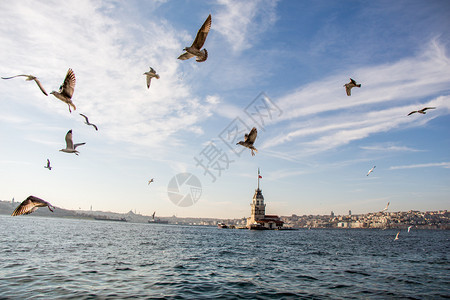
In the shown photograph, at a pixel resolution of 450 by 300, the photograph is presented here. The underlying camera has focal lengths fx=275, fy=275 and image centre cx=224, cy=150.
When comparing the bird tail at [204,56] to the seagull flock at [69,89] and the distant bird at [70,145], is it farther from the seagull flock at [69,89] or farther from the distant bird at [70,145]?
the distant bird at [70,145]

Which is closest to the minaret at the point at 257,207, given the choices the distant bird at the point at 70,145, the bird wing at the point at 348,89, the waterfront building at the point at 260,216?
the waterfront building at the point at 260,216

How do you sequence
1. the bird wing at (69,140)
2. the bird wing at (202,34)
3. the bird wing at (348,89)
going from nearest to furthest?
the bird wing at (202,34), the bird wing at (69,140), the bird wing at (348,89)

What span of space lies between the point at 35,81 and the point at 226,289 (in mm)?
12673

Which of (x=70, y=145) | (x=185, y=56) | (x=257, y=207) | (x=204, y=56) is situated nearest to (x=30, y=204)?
(x=70, y=145)

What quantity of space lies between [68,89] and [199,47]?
17.5ft

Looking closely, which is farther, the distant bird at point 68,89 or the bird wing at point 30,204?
the distant bird at point 68,89

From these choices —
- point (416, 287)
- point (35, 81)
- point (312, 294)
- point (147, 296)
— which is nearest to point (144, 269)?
point (147, 296)

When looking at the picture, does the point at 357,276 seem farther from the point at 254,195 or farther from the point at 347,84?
the point at 254,195

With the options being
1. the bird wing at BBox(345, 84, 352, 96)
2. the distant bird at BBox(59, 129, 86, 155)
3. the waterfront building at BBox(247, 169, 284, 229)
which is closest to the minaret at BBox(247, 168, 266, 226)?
the waterfront building at BBox(247, 169, 284, 229)

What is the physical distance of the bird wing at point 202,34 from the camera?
960cm

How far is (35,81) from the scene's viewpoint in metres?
9.37

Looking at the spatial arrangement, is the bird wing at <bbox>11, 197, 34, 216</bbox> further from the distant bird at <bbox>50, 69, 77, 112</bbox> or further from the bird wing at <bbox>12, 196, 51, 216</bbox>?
the distant bird at <bbox>50, 69, 77, 112</bbox>

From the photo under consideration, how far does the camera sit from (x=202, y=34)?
32.1 feet

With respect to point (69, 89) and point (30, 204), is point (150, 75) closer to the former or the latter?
point (69, 89)
